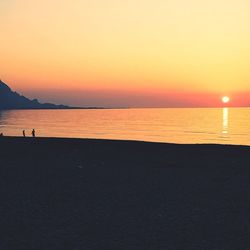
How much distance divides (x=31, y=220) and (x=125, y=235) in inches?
118

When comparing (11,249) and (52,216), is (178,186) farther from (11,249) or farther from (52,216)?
(11,249)

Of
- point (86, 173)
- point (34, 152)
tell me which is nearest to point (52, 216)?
point (86, 173)

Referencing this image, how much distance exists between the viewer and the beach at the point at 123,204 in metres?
10.0

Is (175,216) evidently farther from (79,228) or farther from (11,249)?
(11,249)

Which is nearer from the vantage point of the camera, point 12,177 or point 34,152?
point 12,177

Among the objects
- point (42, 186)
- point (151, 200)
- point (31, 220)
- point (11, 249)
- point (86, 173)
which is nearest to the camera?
point (11, 249)

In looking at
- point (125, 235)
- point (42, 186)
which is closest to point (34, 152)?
point (42, 186)

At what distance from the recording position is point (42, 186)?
1684 centimetres

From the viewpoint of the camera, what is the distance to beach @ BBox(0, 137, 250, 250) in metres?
10.0

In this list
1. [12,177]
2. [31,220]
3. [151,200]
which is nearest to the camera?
[31,220]

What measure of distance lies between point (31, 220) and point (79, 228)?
1633 mm

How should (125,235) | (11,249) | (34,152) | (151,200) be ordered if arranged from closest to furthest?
(11,249) < (125,235) < (151,200) < (34,152)

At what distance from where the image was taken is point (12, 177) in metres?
18.7

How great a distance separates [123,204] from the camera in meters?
13.7
